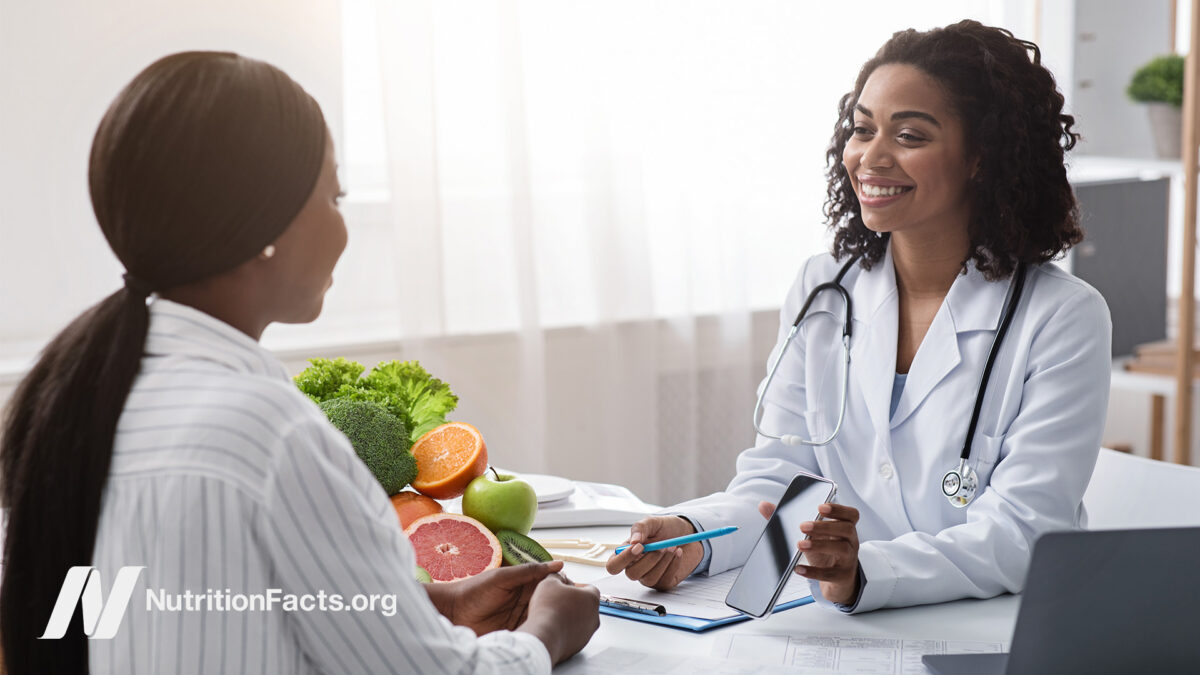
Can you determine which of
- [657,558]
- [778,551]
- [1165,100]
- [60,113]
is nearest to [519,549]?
[657,558]

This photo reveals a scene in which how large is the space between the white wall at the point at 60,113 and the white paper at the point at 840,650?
180 centimetres

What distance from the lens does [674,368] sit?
304cm

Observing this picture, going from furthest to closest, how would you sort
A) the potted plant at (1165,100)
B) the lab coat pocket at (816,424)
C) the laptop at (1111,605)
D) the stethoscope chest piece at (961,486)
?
the potted plant at (1165,100), the lab coat pocket at (816,424), the stethoscope chest piece at (961,486), the laptop at (1111,605)

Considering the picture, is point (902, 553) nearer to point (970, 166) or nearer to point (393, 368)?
point (970, 166)

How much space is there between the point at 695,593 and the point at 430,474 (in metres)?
0.37

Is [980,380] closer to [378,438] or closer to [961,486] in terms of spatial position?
[961,486]

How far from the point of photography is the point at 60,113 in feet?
8.02

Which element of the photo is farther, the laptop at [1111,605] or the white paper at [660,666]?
the white paper at [660,666]

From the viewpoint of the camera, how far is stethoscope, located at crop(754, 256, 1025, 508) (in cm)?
149

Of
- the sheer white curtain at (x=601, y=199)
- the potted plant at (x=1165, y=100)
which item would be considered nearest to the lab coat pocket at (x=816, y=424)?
the sheer white curtain at (x=601, y=199)

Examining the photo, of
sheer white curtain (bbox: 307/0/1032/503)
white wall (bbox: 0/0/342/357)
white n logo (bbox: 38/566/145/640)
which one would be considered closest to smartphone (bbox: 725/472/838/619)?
white n logo (bbox: 38/566/145/640)

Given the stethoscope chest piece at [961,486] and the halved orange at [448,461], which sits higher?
the halved orange at [448,461]

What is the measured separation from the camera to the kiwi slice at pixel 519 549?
139 centimetres

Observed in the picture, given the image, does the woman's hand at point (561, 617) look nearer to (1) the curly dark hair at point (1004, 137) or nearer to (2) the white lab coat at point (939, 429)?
(2) the white lab coat at point (939, 429)
